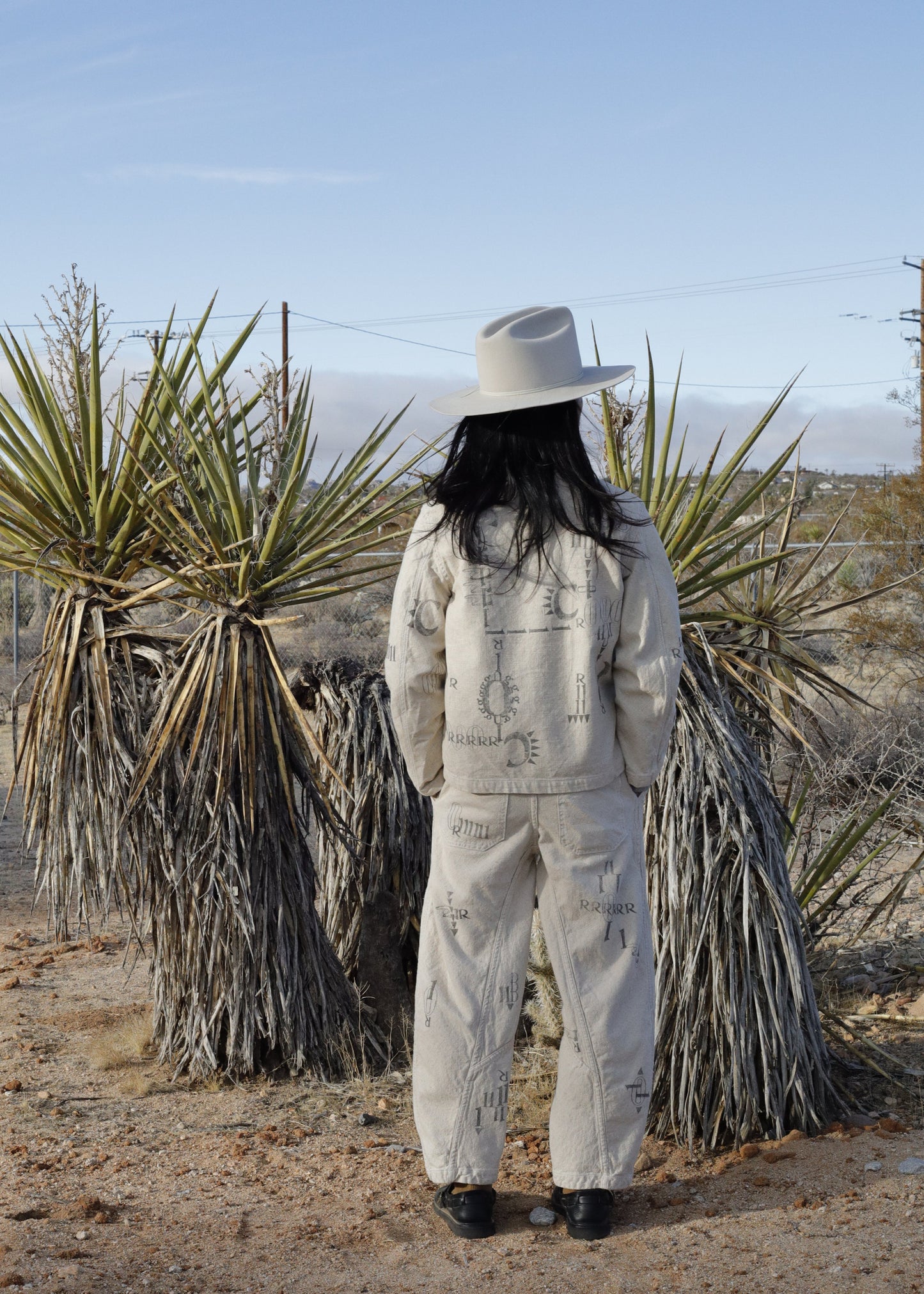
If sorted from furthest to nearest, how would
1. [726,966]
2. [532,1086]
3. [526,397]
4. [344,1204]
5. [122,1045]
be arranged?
1. [122,1045]
2. [532,1086]
3. [726,966]
4. [344,1204]
5. [526,397]

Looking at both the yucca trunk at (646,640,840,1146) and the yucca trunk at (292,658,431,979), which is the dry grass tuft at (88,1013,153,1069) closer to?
the yucca trunk at (292,658,431,979)

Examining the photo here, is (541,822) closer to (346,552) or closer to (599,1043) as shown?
(599,1043)

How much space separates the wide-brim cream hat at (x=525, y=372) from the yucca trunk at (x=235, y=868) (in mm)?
1295

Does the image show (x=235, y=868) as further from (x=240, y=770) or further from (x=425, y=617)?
(x=425, y=617)

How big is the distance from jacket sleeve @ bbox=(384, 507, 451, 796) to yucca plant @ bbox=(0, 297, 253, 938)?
134 centimetres

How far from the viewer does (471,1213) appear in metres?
2.69

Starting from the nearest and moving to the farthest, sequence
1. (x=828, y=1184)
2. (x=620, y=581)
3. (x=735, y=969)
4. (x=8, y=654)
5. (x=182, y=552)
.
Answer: (x=620, y=581), (x=828, y=1184), (x=735, y=969), (x=182, y=552), (x=8, y=654)

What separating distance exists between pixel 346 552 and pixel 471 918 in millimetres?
1442

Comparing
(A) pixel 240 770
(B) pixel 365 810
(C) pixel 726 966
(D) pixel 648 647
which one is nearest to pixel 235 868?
(A) pixel 240 770

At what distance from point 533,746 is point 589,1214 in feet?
3.41

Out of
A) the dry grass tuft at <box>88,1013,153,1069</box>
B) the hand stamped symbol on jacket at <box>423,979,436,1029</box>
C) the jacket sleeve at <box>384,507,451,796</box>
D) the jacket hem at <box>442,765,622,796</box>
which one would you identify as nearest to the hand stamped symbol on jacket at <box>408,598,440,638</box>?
the jacket sleeve at <box>384,507,451,796</box>

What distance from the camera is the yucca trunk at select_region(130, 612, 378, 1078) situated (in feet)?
12.0

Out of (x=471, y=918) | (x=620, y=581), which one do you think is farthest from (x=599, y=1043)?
(x=620, y=581)

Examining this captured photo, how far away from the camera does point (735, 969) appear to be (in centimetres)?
323
